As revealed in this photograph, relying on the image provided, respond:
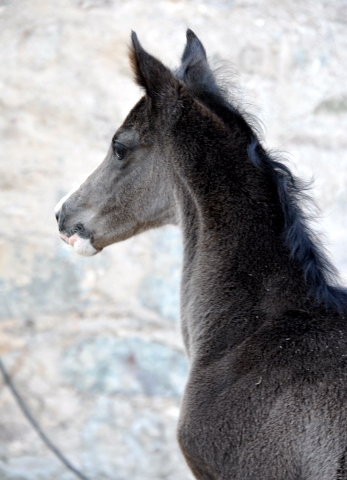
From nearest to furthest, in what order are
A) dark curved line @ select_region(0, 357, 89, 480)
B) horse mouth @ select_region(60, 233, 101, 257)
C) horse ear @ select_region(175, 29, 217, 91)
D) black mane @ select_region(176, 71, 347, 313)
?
1. black mane @ select_region(176, 71, 347, 313)
2. horse ear @ select_region(175, 29, 217, 91)
3. horse mouth @ select_region(60, 233, 101, 257)
4. dark curved line @ select_region(0, 357, 89, 480)

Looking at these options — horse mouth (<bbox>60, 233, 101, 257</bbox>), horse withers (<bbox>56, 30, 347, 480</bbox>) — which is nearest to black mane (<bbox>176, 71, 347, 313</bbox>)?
horse withers (<bbox>56, 30, 347, 480</bbox>)

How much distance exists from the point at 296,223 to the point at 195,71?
1.72ft

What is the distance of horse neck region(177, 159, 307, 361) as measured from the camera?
1.18 metres

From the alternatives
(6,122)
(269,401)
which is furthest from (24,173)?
(269,401)

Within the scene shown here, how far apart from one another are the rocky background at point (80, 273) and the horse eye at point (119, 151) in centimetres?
91

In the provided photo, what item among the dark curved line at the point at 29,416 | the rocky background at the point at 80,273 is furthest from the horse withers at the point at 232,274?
the dark curved line at the point at 29,416

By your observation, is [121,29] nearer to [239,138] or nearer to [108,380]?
[239,138]

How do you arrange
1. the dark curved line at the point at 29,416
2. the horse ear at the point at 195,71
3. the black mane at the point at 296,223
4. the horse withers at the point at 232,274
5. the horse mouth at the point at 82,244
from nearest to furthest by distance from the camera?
the horse withers at the point at 232,274 → the black mane at the point at 296,223 → the horse ear at the point at 195,71 → the horse mouth at the point at 82,244 → the dark curved line at the point at 29,416

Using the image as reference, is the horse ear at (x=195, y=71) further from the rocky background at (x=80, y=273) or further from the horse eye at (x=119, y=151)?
the rocky background at (x=80, y=273)

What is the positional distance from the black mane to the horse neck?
0.09ft

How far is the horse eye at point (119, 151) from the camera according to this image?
56.1 inches

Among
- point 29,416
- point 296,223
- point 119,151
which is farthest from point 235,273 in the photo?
point 29,416

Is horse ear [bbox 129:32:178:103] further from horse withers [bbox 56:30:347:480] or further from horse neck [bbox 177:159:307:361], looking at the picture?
horse neck [bbox 177:159:307:361]

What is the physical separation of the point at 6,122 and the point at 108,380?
1.25 m
